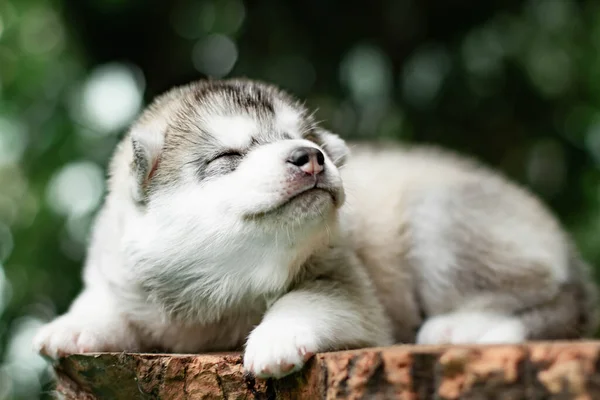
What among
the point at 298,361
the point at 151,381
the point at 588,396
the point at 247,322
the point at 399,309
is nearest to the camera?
the point at 588,396

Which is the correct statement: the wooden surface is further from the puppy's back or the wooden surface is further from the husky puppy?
the puppy's back

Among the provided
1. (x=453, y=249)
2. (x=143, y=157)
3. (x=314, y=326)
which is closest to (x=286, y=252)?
(x=314, y=326)

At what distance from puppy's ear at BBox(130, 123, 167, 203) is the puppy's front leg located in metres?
0.91

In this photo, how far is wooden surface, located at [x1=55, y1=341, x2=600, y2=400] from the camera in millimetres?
2158

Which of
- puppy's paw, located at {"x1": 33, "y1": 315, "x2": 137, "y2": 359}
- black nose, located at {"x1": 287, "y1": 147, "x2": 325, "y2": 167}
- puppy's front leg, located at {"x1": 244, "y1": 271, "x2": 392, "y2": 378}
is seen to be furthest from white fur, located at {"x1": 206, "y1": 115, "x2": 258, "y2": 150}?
puppy's paw, located at {"x1": 33, "y1": 315, "x2": 137, "y2": 359}

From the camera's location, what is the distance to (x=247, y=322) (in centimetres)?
365

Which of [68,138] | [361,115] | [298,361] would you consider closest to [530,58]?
[361,115]

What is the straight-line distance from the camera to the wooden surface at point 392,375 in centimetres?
216

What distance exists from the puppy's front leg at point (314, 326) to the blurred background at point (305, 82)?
9.91 ft

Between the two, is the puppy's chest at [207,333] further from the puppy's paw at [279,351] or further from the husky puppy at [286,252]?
the puppy's paw at [279,351]

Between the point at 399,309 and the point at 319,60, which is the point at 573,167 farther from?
the point at 399,309

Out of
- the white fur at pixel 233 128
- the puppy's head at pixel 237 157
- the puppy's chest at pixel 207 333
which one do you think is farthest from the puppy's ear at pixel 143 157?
the puppy's chest at pixel 207 333

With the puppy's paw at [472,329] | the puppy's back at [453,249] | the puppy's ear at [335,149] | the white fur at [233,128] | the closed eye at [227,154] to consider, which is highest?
Result: the white fur at [233,128]

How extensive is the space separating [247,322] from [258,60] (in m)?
3.38
